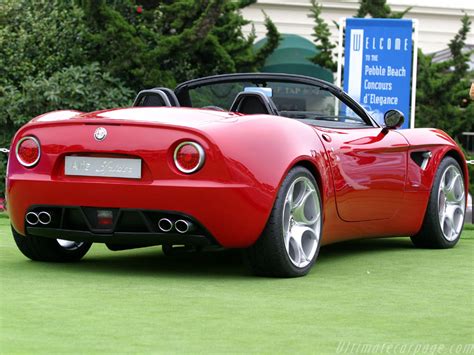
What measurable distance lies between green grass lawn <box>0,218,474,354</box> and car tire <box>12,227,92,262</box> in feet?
0.36

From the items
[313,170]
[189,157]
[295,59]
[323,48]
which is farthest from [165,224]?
[295,59]

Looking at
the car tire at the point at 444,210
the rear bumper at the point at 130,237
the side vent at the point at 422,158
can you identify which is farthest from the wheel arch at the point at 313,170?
the car tire at the point at 444,210

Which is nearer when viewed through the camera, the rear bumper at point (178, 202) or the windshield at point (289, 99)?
the rear bumper at point (178, 202)

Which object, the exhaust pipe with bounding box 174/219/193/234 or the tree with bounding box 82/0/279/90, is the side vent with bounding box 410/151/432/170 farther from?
the tree with bounding box 82/0/279/90

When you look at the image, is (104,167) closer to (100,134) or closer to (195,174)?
(100,134)

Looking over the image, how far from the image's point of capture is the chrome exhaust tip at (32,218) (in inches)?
275

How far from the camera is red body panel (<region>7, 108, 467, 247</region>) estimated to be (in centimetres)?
658

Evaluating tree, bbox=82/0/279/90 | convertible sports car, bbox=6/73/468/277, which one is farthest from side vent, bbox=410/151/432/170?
tree, bbox=82/0/279/90

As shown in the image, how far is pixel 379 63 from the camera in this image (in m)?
16.3

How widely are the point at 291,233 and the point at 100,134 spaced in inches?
45.2

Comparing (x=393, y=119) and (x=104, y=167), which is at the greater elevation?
(x=393, y=119)

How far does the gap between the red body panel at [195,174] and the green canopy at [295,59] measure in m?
13.1

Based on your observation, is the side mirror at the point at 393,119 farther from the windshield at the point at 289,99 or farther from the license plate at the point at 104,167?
the license plate at the point at 104,167

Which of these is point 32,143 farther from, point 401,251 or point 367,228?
point 401,251
